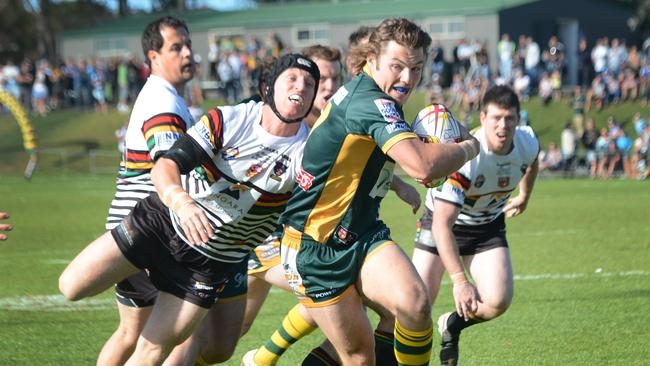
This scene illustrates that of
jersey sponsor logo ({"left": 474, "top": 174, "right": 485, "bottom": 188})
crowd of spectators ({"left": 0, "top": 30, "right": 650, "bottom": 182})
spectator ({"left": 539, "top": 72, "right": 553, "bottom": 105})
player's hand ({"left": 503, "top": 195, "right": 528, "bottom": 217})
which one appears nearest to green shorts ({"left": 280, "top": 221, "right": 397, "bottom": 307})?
jersey sponsor logo ({"left": 474, "top": 174, "right": 485, "bottom": 188})

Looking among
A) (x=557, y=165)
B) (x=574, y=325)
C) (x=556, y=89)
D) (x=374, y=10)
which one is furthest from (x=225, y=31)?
(x=574, y=325)

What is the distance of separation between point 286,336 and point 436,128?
2.12 meters

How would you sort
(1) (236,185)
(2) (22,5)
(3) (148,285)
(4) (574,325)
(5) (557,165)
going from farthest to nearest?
(2) (22,5) < (5) (557,165) < (4) (574,325) < (3) (148,285) < (1) (236,185)

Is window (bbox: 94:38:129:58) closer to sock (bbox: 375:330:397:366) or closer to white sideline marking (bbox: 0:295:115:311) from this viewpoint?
white sideline marking (bbox: 0:295:115:311)

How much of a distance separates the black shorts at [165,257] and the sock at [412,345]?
3.42ft

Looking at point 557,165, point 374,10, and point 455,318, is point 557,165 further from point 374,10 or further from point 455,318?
point 455,318

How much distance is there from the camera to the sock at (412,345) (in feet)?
17.5

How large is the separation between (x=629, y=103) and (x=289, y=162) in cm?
3104

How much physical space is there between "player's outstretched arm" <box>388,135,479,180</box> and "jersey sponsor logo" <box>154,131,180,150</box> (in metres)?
1.23

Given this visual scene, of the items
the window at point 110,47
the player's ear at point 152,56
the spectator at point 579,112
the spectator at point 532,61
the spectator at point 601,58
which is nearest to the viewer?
the player's ear at point 152,56

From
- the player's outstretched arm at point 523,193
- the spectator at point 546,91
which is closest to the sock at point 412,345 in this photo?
the player's outstretched arm at point 523,193

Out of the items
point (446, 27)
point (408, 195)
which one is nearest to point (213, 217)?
point (408, 195)

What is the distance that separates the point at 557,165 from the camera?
29.6 m

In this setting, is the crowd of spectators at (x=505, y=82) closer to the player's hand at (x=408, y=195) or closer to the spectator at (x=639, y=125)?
the spectator at (x=639, y=125)
